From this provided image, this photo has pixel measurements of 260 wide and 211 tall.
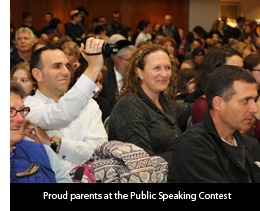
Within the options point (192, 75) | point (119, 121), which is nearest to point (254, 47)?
point (192, 75)

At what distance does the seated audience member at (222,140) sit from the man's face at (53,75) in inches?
47.5

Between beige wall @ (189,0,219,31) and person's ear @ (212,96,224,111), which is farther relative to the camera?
beige wall @ (189,0,219,31)

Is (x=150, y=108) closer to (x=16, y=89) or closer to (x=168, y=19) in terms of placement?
(x=16, y=89)

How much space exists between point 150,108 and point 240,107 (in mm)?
856

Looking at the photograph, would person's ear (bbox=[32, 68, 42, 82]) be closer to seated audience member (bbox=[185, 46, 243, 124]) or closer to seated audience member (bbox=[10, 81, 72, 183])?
seated audience member (bbox=[10, 81, 72, 183])

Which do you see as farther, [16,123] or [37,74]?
[37,74]

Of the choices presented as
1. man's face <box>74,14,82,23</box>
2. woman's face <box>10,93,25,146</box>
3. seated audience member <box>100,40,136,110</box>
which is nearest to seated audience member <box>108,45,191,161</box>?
woman's face <box>10,93,25,146</box>

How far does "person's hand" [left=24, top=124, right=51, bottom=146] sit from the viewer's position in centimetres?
262

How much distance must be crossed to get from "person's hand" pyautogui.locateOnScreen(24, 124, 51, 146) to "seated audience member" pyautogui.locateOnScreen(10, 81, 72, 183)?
2.06 ft

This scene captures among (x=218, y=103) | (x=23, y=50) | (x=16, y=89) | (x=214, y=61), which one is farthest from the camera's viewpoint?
(x=23, y=50)

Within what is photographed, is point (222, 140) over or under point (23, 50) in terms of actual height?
under

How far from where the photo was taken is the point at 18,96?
201 centimetres

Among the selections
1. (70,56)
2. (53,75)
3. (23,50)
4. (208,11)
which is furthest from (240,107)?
(208,11)

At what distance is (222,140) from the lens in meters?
2.04
